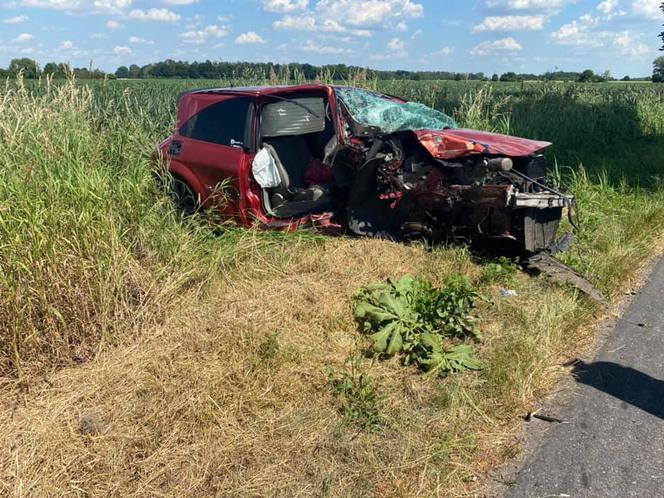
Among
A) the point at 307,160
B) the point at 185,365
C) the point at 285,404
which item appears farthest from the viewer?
the point at 307,160

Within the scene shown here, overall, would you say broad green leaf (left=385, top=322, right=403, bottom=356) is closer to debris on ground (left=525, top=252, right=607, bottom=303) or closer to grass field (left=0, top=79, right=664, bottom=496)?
grass field (left=0, top=79, right=664, bottom=496)

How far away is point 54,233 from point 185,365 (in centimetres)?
126

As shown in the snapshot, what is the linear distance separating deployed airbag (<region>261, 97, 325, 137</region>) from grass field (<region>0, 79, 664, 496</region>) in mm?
1313

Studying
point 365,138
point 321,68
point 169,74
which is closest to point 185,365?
point 365,138

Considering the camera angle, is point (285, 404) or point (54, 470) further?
point (285, 404)

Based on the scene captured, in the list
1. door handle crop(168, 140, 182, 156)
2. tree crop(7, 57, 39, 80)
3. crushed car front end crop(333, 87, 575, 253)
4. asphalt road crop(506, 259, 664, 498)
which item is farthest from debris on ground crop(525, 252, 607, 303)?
tree crop(7, 57, 39, 80)

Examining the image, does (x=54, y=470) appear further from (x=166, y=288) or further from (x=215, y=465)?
(x=166, y=288)

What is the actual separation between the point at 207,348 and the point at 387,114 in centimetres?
357

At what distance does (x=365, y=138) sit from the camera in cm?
597

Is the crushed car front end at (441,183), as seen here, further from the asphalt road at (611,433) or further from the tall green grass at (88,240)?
the asphalt road at (611,433)

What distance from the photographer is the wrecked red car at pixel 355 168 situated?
5129mm

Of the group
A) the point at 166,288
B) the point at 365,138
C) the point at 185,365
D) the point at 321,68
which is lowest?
the point at 185,365

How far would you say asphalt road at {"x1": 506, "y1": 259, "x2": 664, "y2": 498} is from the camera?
281 centimetres

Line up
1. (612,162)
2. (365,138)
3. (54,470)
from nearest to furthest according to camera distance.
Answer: (54,470)
(365,138)
(612,162)
